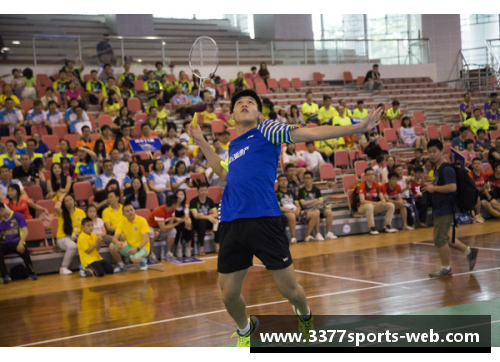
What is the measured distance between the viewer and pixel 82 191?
40.1ft

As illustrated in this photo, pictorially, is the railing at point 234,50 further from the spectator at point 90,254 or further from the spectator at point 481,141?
the spectator at point 90,254

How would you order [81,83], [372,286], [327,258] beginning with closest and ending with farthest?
1. [372,286]
2. [327,258]
3. [81,83]

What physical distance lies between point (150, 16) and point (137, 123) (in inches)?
378

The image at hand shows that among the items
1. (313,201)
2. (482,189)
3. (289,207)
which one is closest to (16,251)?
(289,207)

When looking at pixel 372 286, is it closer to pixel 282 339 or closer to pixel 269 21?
pixel 282 339

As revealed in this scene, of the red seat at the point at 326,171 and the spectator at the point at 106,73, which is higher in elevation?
the spectator at the point at 106,73

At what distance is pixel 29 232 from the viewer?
1092 cm

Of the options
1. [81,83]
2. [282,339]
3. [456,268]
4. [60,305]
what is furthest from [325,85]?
[282,339]

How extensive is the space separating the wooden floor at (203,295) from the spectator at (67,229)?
1.44 ft

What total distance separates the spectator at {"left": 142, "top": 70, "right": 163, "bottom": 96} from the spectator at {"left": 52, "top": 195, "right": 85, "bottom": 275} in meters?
7.52

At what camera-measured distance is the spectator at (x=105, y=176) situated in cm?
1223

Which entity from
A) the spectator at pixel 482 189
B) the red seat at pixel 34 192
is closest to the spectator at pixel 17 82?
the red seat at pixel 34 192

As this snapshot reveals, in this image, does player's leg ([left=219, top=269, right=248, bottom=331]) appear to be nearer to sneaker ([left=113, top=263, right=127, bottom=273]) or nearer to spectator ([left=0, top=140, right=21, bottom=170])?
sneaker ([left=113, top=263, right=127, bottom=273])

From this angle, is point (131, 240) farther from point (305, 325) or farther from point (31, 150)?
point (305, 325)
